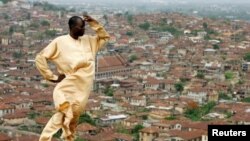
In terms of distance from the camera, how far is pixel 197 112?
840 inches

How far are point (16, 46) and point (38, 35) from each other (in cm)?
549

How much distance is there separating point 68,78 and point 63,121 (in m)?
0.20

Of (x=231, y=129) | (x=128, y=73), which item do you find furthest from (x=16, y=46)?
(x=231, y=129)

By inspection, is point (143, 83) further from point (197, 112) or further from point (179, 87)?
point (197, 112)

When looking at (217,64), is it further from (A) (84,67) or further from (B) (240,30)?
(A) (84,67)

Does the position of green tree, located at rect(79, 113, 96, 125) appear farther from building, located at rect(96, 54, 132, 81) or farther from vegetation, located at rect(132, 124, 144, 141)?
building, located at rect(96, 54, 132, 81)

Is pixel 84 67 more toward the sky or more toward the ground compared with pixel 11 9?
more toward the sky

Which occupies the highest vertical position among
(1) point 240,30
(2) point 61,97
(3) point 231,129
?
(2) point 61,97

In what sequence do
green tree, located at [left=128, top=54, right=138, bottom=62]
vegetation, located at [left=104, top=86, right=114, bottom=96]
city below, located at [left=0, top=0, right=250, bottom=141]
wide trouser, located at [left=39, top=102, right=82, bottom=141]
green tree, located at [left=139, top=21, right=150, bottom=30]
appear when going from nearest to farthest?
wide trouser, located at [left=39, top=102, right=82, bottom=141]
city below, located at [left=0, top=0, right=250, bottom=141]
vegetation, located at [left=104, top=86, right=114, bottom=96]
green tree, located at [left=128, top=54, right=138, bottom=62]
green tree, located at [left=139, top=21, right=150, bottom=30]

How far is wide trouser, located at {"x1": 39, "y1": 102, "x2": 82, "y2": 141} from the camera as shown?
9.42ft

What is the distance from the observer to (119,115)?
19.9 m

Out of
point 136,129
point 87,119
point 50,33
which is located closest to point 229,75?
point 87,119

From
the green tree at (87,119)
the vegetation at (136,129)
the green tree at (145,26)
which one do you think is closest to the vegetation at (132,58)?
the green tree at (87,119)

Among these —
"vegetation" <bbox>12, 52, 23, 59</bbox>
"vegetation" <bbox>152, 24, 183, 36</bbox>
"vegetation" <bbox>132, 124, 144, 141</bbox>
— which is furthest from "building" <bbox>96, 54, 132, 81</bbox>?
"vegetation" <bbox>152, 24, 183, 36</bbox>
